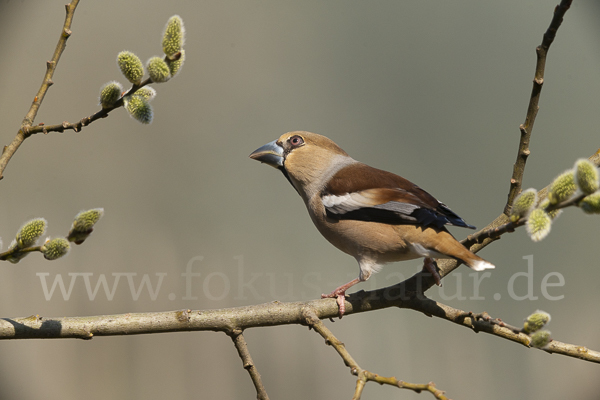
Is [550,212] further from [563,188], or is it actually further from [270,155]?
[270,155]

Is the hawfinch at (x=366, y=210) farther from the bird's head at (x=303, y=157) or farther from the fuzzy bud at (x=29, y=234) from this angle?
the fuzzy bud at (x=29, y=234)

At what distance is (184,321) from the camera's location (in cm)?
194

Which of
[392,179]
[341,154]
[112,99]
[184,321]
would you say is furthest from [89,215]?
[341,154]

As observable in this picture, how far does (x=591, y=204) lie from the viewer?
1188 mm

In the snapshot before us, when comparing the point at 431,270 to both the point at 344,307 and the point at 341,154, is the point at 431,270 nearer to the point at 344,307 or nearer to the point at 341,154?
the point at 344,307

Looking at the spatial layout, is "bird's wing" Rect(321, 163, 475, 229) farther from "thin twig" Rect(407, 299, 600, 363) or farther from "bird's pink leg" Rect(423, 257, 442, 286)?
"thin twig" Rect(407, 299, 600, 363)

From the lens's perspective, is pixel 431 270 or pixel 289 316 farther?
pixel 431 270

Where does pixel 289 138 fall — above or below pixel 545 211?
above

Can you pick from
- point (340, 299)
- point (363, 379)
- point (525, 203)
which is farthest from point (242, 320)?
point (525, 203)

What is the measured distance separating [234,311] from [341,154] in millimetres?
1615

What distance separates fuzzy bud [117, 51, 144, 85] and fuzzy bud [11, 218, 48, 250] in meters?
0.47

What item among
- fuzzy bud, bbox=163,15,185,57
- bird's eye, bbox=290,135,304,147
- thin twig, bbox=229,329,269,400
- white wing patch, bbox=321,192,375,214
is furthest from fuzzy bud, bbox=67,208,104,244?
bird's eye, bbox=290,135,304,147

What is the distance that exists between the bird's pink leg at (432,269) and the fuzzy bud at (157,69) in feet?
5.26

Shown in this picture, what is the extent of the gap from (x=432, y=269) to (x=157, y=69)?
1.66m
